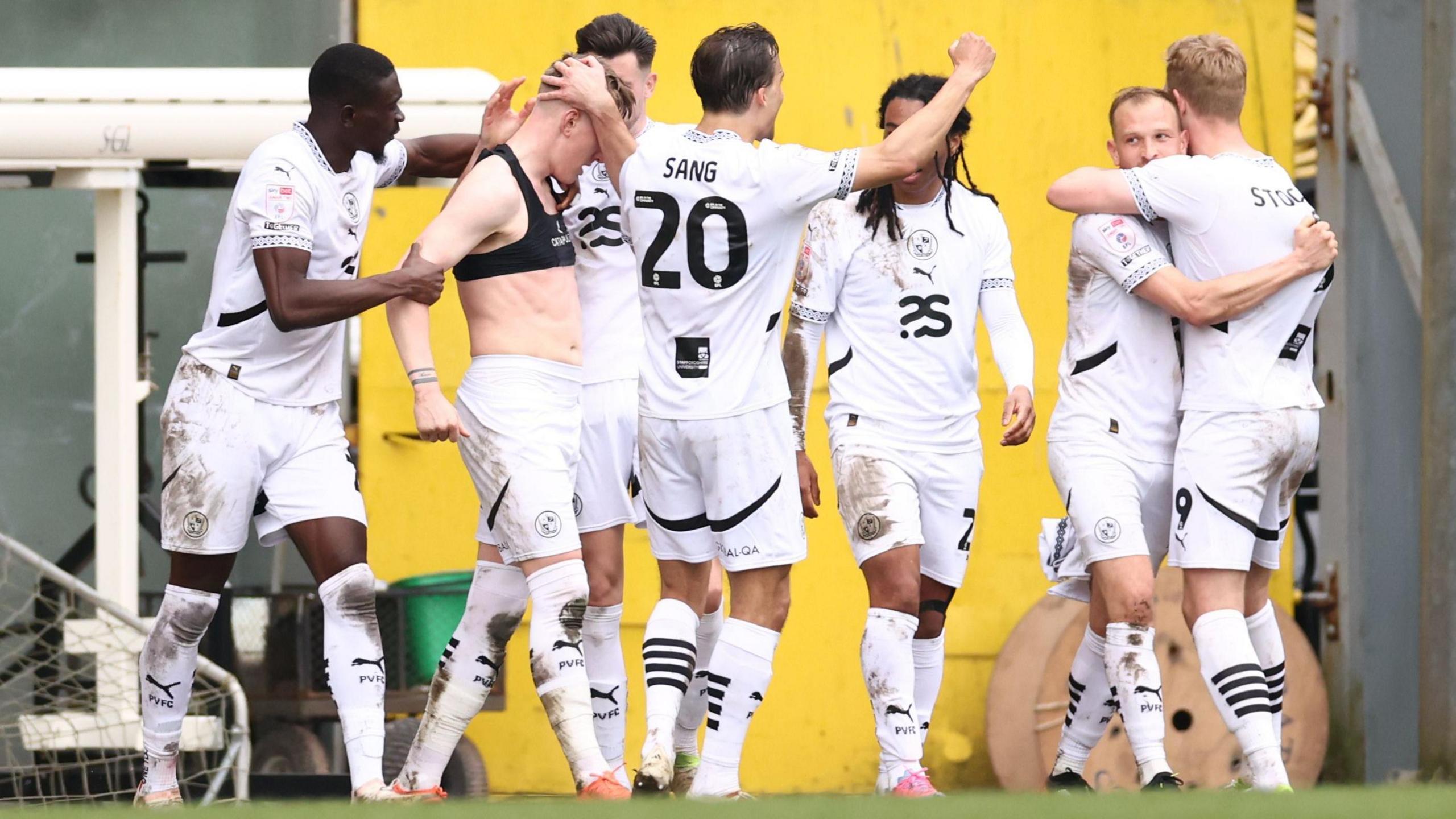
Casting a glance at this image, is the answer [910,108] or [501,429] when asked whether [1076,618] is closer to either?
[910,108]

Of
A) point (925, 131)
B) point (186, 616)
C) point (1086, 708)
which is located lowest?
point (1086, 708)

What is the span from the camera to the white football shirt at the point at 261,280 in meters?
5.90

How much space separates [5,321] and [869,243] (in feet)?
16.4

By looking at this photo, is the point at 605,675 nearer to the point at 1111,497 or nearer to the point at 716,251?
the point at 716,251

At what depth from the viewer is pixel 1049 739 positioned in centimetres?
875

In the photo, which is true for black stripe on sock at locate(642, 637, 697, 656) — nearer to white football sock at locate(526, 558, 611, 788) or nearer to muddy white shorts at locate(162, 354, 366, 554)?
white football sock at locate(526, 558, 611, 788)

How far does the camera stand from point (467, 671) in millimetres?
6113

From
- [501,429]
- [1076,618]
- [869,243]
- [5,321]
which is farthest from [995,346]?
[5,321]

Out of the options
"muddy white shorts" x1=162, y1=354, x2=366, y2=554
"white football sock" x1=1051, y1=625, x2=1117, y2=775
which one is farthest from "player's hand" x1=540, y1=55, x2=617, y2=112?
"white football sock" x1=1051, y1=625, x2=1117, y2=775

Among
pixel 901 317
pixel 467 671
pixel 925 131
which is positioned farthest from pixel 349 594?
pixel 925 131

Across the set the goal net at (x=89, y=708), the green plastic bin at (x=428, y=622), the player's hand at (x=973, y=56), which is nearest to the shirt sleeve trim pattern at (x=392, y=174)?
the player's hand at (x=973, y=56)

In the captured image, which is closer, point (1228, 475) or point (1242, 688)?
point (1242, 688)

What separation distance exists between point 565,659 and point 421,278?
1.16 meters

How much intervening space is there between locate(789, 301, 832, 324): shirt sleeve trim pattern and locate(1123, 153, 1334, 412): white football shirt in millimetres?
1084
